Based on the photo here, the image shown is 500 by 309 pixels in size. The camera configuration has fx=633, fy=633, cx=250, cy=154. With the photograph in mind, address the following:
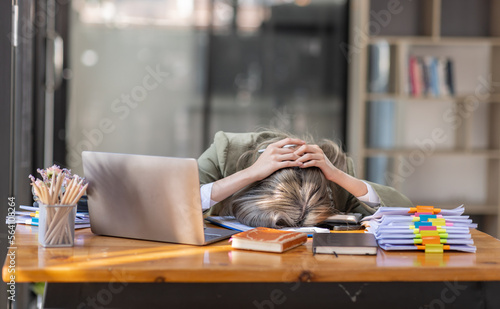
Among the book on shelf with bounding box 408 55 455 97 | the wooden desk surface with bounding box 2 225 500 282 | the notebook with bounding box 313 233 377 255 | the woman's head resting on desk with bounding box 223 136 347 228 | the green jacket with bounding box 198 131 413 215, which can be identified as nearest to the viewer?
the wooden desk surface with bounding box 2 225 500 282

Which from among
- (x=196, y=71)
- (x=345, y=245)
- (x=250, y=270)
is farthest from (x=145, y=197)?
(x=196, y=71)

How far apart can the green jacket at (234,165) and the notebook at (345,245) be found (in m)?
0.61

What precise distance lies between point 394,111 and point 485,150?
74 cm

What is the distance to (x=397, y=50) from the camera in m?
4.58

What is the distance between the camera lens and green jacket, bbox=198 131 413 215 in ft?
7.30

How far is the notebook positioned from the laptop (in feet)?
0.92

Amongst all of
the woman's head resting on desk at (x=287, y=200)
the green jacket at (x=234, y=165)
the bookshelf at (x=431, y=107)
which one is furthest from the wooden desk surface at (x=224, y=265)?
the bookshelf at (x=431, y=107)

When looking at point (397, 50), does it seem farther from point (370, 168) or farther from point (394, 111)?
point (370, 168)

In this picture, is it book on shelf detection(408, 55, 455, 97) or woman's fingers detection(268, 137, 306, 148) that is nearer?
woman's fingers detection(268, 137, 306, 148)

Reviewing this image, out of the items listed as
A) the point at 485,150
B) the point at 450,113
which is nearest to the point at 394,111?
the point at 450,113

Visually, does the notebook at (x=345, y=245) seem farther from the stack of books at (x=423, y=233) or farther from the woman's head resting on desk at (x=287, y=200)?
the woman's head resting on desk at (x=287, y=200)

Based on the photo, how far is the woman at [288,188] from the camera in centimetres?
184

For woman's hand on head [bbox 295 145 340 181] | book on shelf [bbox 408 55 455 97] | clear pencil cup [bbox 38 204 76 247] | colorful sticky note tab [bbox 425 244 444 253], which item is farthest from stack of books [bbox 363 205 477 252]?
book on shelf [bbox 408 55 455 97]

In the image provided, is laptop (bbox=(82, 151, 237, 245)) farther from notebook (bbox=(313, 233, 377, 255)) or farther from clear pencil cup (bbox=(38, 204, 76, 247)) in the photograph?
notebook (bbox=(313, 233, 377, 255))
